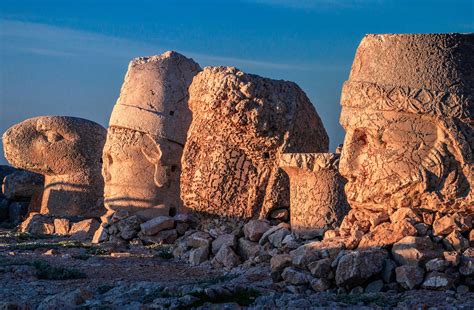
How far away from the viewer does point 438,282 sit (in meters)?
6.51

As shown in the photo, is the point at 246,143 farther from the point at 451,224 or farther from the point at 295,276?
the point at 451,224

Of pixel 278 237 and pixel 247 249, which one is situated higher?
pixel 278 237

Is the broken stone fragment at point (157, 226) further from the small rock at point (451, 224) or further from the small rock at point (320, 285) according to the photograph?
the small rock at point (451, 224)

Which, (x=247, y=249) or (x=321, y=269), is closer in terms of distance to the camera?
(x=321, y=269)

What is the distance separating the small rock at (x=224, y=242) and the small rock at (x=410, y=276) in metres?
3.14

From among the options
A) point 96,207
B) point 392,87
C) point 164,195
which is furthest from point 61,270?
point 96,207

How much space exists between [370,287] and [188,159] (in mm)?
5008

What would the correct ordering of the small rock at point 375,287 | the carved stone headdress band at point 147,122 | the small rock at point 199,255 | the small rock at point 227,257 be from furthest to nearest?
the carved stone headdress band at point 147,122 < the small rock at point 199,255 < the small rock at point 227,257 < the small rock at point 375,287

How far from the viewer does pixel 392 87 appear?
7.39m

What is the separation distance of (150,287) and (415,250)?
2.20 m

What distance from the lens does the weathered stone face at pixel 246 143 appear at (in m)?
10.8

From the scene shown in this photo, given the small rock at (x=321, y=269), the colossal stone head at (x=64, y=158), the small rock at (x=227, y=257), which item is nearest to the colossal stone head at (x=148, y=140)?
the colossal stone head at (x=64, y=158)

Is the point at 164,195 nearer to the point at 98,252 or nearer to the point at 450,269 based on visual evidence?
the point at 98,252

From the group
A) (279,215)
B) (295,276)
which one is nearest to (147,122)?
(279,215)
